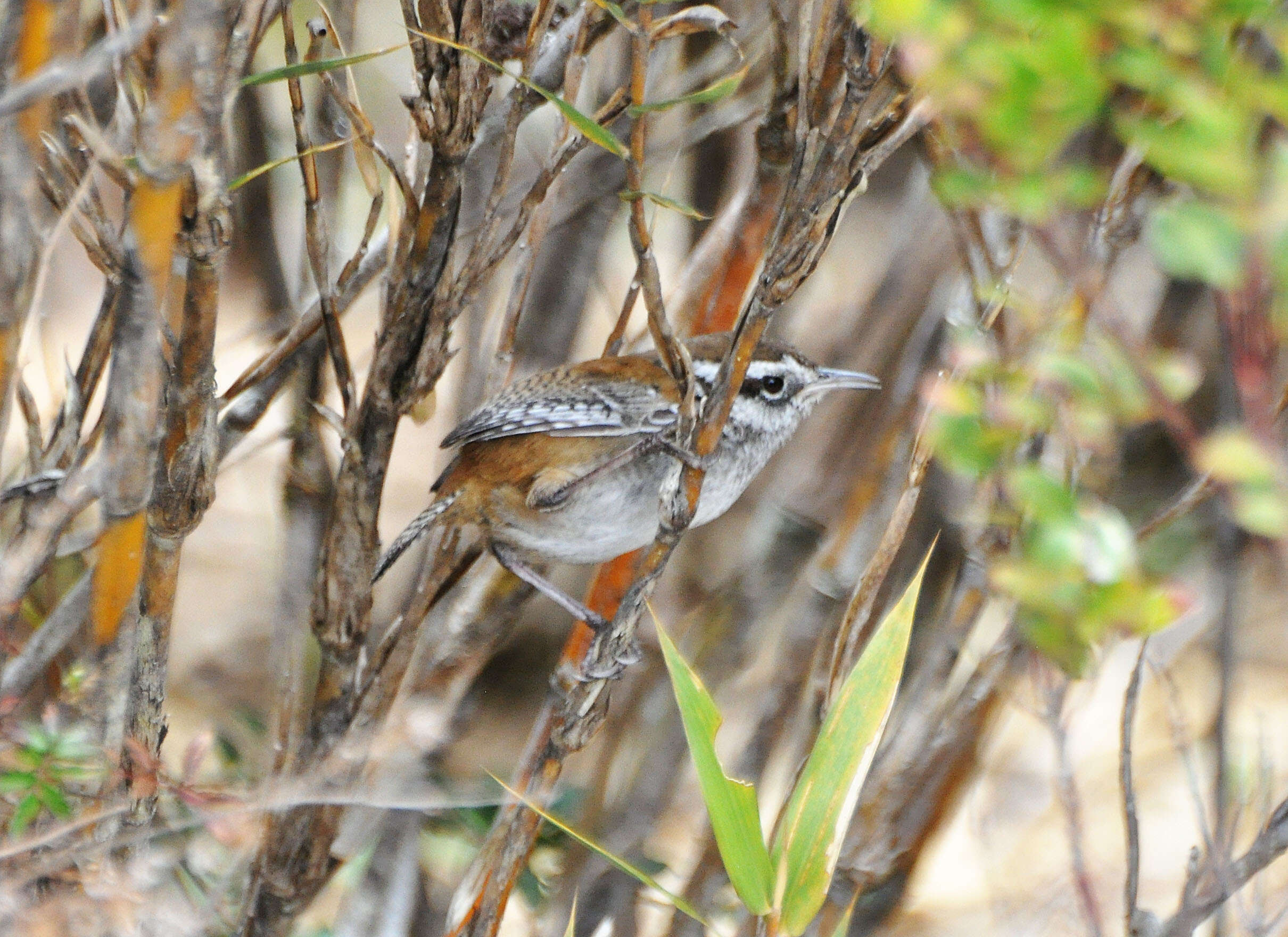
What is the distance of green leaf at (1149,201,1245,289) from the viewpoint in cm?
113

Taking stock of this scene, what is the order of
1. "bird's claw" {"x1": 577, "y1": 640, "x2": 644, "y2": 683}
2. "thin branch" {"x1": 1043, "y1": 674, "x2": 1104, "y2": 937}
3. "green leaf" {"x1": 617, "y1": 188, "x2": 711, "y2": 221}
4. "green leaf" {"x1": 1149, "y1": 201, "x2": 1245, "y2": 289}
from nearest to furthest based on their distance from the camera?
"green leaf" {"x1": 1149, "y1": 201, "x2": 1245, "y2": 289} < "green leaf" {"x1": 617, "y1": 188, "x2": 711, "y2": 221} < "thin branch" {"x1": 1043, "y1": 674, "x2": 1104, "y2": 937} < "bird's claw" {"x1": 577, "y1": 640, "x2": 644, "y2": 683}

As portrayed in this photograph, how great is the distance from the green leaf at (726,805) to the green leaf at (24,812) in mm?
967

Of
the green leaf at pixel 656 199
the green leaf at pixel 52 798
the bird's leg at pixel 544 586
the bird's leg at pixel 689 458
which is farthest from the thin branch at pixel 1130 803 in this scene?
the green leaf at pixel 52 798

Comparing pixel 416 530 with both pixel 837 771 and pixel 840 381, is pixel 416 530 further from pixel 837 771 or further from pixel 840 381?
pixel 837 771

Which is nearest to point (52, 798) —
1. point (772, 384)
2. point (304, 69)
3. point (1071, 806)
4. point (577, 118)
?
point (304, 69)

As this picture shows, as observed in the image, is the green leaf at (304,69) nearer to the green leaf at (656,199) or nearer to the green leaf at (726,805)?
the green leaf at (656,199)

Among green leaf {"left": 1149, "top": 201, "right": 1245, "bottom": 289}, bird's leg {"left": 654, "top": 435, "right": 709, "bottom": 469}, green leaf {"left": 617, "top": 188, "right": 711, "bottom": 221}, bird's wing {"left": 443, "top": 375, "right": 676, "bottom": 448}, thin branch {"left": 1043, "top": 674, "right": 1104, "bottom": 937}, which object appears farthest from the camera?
bird's wing {"left": 443, "top": 375, "right": 676, "bottom": 448}

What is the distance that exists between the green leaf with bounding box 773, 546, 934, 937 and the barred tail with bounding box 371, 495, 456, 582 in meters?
1.30

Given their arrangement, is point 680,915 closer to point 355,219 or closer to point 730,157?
point 730,157

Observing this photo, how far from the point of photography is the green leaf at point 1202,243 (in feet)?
3.70

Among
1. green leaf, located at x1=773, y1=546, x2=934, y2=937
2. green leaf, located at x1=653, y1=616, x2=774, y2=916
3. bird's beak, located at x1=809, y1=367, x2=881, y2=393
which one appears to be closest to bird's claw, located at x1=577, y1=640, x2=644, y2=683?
green leaf, located at x1=653, y1=616, x2=774, y2=916

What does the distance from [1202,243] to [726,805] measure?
1152 millimetres

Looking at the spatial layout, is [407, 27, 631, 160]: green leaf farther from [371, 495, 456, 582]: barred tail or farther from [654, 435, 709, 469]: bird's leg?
[371, 495, 456, 582]: barred tail

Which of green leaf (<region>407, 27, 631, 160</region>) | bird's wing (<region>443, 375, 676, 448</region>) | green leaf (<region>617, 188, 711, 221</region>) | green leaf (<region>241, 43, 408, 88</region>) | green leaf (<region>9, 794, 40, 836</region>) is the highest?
green leaf (<region>241, 43, 408, 88</region>)
